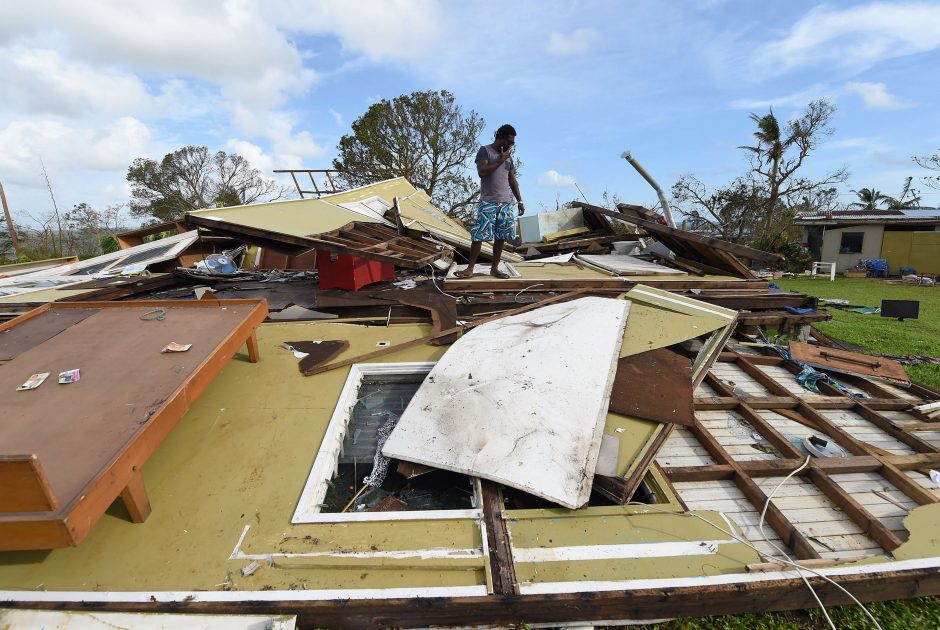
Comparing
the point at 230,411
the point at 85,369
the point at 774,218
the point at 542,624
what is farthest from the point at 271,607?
the point at 774,218

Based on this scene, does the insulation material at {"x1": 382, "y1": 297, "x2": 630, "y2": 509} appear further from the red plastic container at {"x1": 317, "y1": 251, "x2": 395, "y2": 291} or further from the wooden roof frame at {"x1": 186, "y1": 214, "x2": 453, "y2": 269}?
the red plastic container at {"x1": 317, "y1": 251, "x2": 395, "y2": 291}

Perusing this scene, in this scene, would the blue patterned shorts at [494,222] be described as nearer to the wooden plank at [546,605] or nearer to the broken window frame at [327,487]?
the broken window frame at [327,487]

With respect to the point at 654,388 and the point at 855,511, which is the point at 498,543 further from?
the point at 855,511

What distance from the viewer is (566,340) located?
124 inches

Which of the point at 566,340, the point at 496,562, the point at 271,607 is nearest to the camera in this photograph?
the point at 271,607

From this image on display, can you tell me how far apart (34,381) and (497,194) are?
4.26 meters

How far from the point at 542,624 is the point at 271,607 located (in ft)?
3.51

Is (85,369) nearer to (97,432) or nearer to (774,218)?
(97,432)

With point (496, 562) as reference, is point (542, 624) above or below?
below

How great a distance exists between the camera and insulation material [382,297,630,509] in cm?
218

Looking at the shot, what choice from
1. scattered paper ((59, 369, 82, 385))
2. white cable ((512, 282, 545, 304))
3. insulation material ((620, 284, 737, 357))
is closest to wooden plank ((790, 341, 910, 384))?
insulation material ((620, 284, 737, 357))

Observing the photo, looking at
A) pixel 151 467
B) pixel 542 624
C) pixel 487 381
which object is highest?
pixel 487 381

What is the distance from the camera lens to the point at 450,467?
223 cm

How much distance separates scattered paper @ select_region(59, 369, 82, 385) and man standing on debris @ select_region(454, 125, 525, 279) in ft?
12.4
